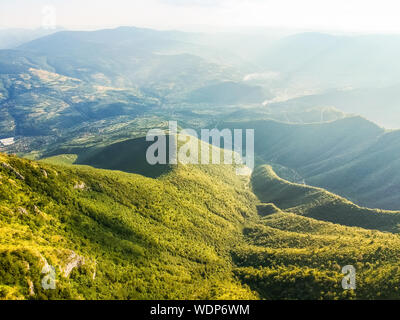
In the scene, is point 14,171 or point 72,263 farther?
point 14,171

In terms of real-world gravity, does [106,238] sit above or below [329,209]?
above

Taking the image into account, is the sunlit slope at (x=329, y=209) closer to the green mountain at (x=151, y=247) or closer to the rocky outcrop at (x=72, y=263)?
the green mountain at (x=151, y=247)

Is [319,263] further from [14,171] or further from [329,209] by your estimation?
[14,171]

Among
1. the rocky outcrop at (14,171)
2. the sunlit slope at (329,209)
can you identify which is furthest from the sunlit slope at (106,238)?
the sunlit slope at (329,209)

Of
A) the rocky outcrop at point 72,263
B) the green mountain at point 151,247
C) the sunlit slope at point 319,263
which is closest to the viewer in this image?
the rocky outcrop at point 72,263

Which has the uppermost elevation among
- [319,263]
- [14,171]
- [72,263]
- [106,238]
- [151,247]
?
[14,171]

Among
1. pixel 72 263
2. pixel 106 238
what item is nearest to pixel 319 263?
pixel 106 238

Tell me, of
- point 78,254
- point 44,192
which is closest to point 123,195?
point 44,192

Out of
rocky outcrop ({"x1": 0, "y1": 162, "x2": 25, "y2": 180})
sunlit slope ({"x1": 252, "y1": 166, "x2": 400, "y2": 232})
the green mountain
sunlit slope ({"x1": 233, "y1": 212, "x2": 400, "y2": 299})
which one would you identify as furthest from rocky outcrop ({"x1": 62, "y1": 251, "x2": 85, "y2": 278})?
sunlit slope ({"x1": 252, "y1": 166, "x2": 400, "y2": 232})
